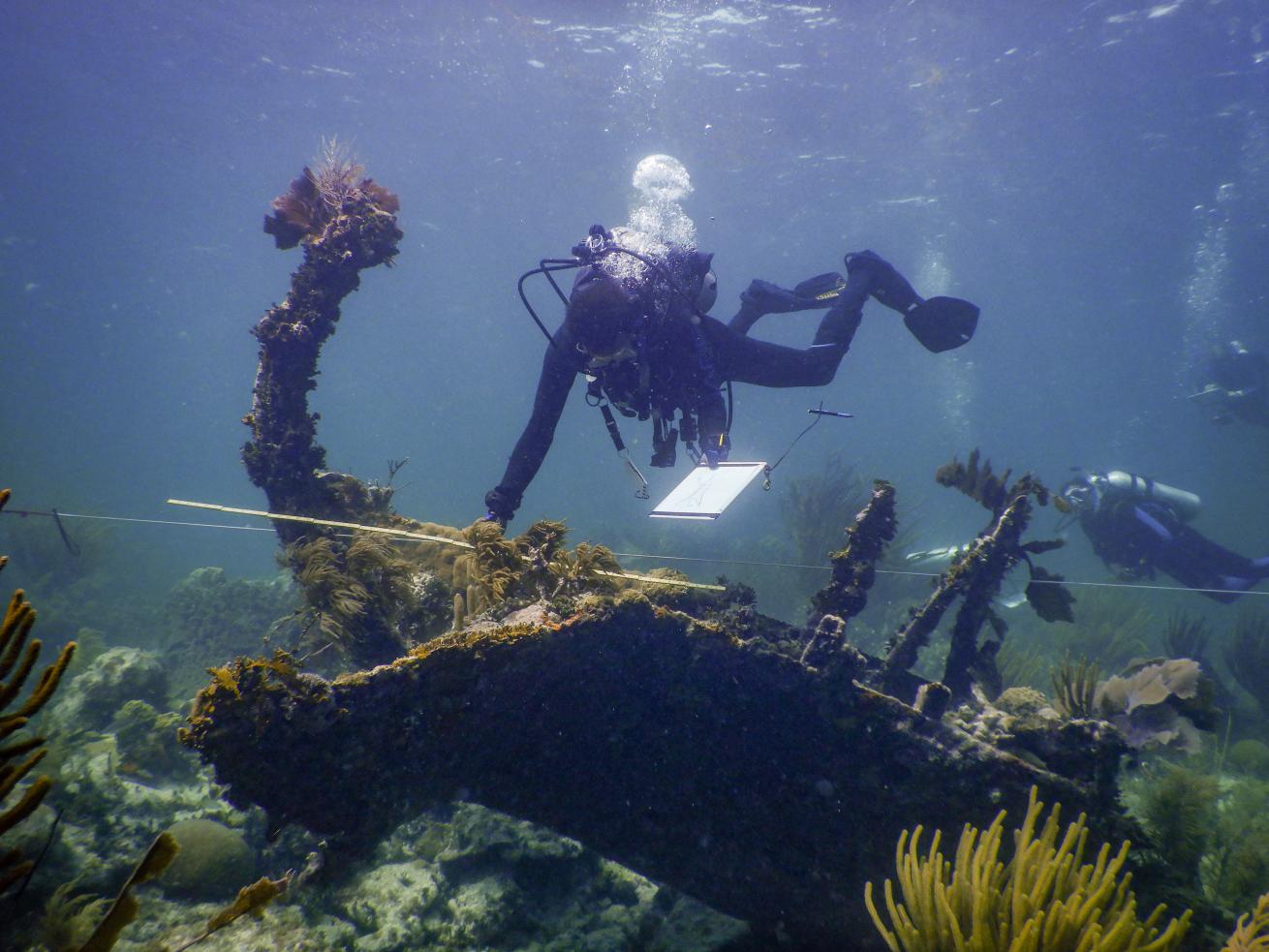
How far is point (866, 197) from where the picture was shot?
29750 mm

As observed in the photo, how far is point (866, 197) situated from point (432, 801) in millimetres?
34290

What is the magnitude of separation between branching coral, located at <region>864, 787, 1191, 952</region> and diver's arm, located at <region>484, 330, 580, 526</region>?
12.8 feet

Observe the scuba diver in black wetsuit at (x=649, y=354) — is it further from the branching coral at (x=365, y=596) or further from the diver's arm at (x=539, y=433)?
the branching coral at (x=365, y=596)

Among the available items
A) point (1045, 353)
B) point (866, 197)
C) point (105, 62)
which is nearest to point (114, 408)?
point (105, 62)

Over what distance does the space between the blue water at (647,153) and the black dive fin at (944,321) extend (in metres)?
8.44

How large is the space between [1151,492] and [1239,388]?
1746 centimetres

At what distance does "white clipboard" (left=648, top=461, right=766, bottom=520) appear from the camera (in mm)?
3857

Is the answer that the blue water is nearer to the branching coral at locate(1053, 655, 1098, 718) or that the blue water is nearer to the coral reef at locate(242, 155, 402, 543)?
the coral reef at locate(242, 155, 402, 543)

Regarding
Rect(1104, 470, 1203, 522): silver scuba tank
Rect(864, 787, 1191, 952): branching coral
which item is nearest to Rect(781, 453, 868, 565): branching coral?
Rect(1104, 470, 1203, 522): silver scuba tank

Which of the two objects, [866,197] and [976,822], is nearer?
[976,822]

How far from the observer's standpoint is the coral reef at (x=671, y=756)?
2740 millimetres

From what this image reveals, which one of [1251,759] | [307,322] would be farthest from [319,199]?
[1251,759]

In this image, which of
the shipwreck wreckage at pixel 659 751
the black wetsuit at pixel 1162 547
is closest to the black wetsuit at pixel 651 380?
the shipwreck wreckage at pixel 659 751

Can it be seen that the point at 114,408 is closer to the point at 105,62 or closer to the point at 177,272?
the point at 177,272
